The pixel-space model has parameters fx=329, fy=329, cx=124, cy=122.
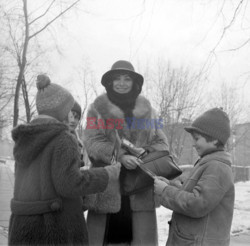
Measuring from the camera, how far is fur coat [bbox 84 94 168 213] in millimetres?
2965

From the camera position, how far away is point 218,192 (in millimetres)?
2119

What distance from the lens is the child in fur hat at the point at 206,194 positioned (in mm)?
2135

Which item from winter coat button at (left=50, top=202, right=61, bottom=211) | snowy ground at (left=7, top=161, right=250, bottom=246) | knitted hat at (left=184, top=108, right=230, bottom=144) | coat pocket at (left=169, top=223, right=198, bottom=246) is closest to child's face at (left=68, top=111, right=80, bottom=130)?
winter coat button at (left=50, top=202, right=61, bottom=211)

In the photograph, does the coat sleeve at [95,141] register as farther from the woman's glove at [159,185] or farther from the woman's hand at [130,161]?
the woman's glove at [159,185]

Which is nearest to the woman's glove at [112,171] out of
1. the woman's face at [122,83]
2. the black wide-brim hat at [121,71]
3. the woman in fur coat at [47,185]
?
the woman in fur coat at [47,185]

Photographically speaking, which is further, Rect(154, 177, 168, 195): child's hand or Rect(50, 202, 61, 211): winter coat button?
Rect(154, 177, 168, 195): child's hand

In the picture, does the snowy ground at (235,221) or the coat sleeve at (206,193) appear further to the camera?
the snowy ground at (235,221)

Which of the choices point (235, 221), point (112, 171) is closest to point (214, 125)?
point (112, 171)

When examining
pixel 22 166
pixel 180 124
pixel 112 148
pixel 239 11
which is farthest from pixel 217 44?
pixel 180 124

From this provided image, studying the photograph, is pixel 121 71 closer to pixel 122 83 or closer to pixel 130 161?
pixel 122 83

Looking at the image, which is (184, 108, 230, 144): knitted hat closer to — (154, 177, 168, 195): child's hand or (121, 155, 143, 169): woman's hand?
(154, 177, 168, 195): child's hand

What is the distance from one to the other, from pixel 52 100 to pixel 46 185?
59 cm

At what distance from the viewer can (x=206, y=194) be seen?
211 centimetres

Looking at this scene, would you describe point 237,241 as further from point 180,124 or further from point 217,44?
point 180,124
